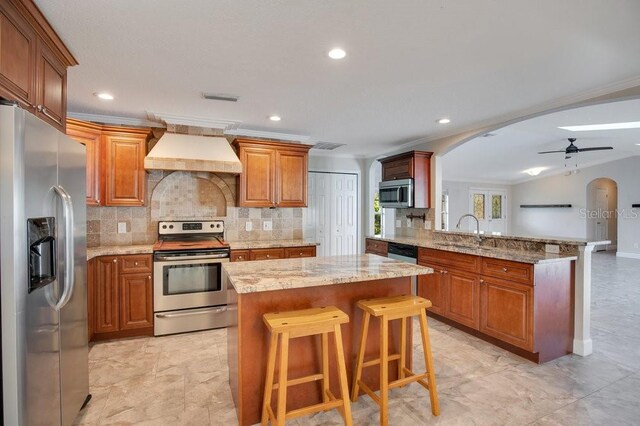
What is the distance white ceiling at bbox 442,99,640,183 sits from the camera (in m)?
4.61

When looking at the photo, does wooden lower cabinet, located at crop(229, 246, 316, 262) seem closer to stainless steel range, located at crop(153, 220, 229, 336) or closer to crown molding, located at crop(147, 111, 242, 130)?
stainless steel range, located at crop(153, 220, 229, 336)

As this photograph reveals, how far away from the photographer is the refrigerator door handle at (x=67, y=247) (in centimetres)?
171

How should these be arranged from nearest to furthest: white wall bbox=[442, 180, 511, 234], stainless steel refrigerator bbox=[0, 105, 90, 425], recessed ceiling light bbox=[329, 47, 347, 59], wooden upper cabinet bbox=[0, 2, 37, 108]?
stainless steel refrigerator bbox=[0, 105, 90, 425], wooden upper cabinet bbox=[0, 2, 37, 108], recessed ceiling light bbox=[329, 47, 347, 59], white wall bbox=[442, 180, 511, 234]

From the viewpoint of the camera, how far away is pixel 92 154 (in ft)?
11.3

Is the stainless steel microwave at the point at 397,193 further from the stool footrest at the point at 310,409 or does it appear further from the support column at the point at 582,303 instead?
the stool footrest at the point at 310,409

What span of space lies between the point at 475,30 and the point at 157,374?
337 cm

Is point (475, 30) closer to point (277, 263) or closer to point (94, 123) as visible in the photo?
point (277, 263)

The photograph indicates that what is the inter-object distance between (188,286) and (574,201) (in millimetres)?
11022

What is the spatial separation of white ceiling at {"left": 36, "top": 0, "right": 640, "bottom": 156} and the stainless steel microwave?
1.33 meters

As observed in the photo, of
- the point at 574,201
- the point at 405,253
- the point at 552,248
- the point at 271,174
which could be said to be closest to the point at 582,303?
the point at 552,248

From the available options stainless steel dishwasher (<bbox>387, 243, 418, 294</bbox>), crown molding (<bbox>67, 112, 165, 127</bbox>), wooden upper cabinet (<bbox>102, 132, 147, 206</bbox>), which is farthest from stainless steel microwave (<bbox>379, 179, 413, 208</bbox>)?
wooden upper cabinet (<bbox>102, 132, 147, 206</bbox>)

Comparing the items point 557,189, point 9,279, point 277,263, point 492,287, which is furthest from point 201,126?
point 557,189

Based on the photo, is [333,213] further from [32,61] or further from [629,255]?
[629,255]

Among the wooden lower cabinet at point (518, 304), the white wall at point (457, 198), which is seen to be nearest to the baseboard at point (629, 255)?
the white wall at point (457, 198)
